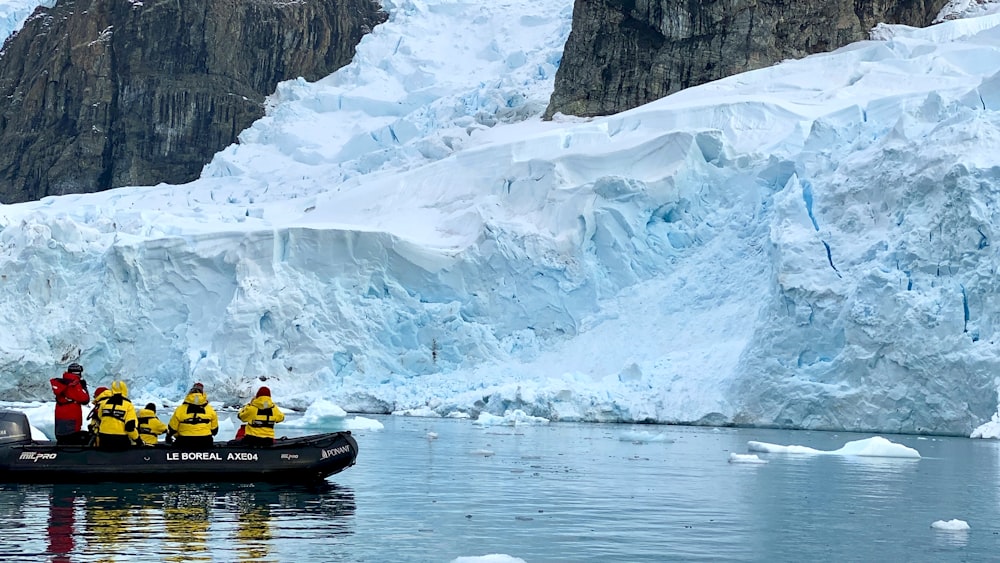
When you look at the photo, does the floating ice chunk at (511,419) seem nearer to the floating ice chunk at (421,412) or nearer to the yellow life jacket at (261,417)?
the floating ice chunk at (421,412)

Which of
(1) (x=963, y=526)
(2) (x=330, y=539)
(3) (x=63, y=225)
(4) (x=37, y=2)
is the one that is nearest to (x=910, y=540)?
(1) (x=963, y=526)

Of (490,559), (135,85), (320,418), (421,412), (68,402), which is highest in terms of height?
(135,85)

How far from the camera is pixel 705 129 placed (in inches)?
1137

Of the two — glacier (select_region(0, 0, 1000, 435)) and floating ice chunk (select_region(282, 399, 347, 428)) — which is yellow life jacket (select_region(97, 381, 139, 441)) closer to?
floating ice chunk (select_region(282, 399, 347, 428))

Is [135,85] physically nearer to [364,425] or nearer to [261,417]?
[364,425]

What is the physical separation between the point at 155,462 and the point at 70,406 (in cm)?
124

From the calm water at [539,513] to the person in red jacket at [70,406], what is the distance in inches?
30.8

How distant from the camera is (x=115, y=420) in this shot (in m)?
11.2

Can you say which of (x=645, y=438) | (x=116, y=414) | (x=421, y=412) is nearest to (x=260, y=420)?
(x=116, y=414)

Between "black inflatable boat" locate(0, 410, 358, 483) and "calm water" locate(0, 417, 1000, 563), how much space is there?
0.55 ft

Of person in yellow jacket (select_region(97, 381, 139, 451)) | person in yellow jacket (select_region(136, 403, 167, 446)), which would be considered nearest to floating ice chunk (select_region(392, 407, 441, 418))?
person in yellow jacket (select_region(136, 403, 167, 446))

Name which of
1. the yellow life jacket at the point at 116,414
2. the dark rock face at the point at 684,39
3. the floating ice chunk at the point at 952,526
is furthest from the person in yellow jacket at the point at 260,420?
the dark rock face at the point at 684,39

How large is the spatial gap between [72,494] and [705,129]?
2079cm

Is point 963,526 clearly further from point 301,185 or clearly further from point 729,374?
point 301,185
